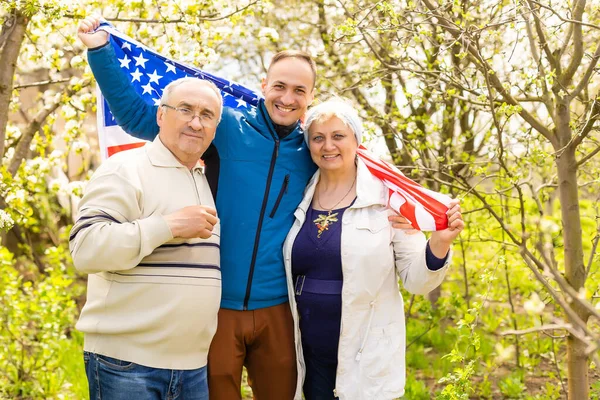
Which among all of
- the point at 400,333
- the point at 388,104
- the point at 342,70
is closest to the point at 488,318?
the point at 388,104

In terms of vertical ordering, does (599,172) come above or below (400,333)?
above

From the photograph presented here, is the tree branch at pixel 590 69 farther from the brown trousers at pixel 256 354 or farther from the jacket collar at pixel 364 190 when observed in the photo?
the brown trousers at pixel 256 354

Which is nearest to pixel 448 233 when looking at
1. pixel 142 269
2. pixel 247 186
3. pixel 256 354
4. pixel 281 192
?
pixel 281 192

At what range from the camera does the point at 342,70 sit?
6.19 metres

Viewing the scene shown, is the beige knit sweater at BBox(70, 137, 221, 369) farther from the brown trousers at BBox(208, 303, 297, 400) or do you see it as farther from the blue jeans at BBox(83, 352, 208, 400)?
the brown trousers at BBox(208, 303, 297, 400)

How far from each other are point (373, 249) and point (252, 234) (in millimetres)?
567

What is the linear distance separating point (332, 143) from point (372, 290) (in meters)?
0.72

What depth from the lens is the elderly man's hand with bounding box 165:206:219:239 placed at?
8.36ft

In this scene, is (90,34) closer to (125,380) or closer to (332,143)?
(332,143)

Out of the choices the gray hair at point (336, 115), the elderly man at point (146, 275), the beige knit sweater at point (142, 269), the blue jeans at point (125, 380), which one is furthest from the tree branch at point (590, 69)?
the blue jeans at point (125, 380)

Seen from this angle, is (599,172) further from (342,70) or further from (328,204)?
(342,70)

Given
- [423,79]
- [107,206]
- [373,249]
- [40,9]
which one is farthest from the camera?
[423,79]

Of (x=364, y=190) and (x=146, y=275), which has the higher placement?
(x=364, y=190)

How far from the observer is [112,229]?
244 centimetres
